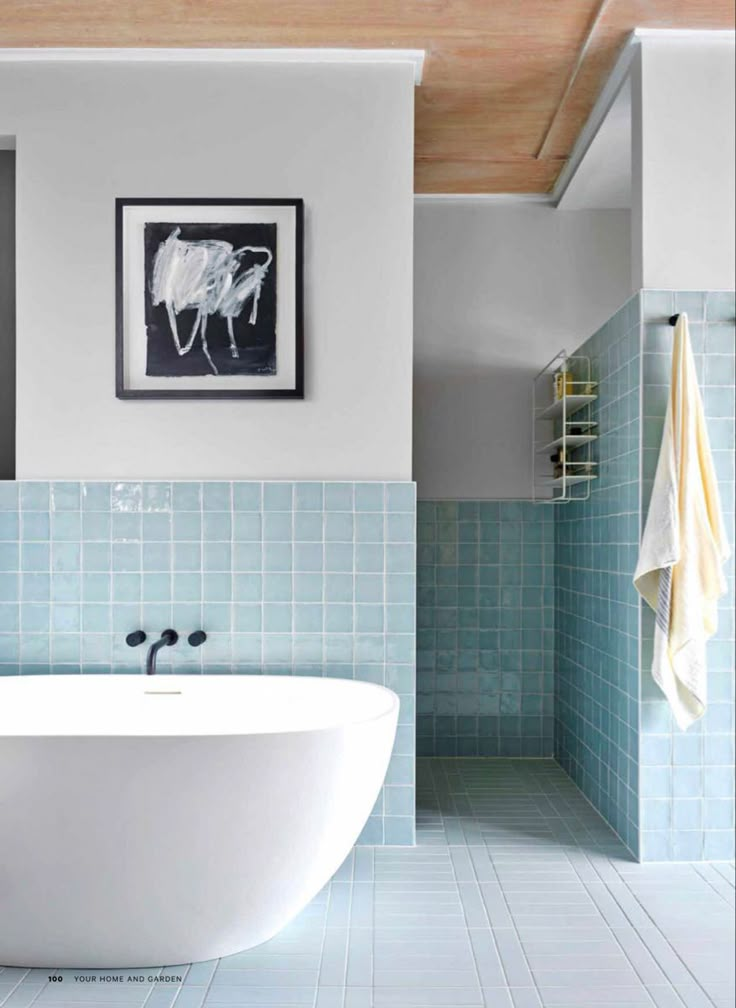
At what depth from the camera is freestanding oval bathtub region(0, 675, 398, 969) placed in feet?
6.26

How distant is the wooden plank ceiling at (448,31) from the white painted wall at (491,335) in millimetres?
794

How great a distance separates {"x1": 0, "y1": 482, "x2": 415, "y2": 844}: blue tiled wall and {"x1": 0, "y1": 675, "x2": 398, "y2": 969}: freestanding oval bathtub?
715 millimetres

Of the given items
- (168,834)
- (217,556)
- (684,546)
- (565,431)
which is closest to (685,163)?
(565,431)

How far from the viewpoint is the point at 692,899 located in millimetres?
2445

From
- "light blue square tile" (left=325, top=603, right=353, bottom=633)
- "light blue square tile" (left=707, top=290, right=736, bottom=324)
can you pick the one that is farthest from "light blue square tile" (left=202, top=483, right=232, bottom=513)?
"light blue square tile" (left=707, top=290, right=736, bottom=324)

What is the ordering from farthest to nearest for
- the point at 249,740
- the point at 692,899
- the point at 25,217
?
the point at 25,217 < the point at 692,899 < the point at 249,740

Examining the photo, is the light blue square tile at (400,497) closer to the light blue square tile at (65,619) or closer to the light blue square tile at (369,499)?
the light blue square tile at (369,499)

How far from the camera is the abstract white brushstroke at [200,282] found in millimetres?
2887

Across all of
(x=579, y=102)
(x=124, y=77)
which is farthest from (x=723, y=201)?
(x=124, y=77)

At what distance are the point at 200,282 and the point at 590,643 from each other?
69.1 inches

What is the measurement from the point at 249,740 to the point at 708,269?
6.13ft

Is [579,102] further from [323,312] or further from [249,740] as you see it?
[249,740]

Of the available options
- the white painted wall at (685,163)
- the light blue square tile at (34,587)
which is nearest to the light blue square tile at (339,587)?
the light blue square tile at (34,587)

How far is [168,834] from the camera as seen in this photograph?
1.93m
